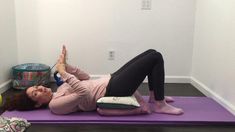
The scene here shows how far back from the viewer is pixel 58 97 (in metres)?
2.26

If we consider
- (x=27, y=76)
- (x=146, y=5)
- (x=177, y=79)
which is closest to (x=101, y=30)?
(x=146, y=5)

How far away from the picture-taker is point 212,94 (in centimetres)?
292

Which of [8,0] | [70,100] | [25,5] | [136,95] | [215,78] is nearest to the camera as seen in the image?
[70,100]

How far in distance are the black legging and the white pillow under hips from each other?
0.06 m

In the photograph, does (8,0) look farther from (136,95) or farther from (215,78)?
(215,78)

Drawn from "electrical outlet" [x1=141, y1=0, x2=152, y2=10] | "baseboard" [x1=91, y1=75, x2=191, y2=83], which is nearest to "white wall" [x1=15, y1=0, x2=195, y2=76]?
"electrical outlet" [x1=141, y1=0, x2=152, y2=10]

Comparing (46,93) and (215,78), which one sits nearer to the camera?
(46,93)

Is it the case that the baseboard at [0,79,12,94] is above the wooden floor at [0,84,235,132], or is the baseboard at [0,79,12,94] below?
above

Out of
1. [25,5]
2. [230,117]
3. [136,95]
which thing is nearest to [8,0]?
[25,5]

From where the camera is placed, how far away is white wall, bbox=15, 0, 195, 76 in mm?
3516

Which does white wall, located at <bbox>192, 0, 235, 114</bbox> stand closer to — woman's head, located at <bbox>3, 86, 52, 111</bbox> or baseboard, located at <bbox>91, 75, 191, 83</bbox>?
baseboard, located at <bbox>91, 75, 191, 83</bbox>

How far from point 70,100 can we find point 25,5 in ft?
5.95

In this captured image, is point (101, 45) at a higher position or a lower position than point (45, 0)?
lower

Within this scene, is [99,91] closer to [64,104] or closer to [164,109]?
[64,104]
